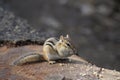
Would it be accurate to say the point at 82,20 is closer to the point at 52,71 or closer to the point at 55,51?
the point at 55,51

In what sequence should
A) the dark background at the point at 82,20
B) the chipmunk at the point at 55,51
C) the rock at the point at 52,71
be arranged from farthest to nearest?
1. the dark background at the point at 82,20
2. the chipmunk at the point at 55,51
3. the rock at the point at 52,71

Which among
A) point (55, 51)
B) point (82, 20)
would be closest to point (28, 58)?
point (55, 51)

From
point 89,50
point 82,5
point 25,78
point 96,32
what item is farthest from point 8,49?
point 82,5

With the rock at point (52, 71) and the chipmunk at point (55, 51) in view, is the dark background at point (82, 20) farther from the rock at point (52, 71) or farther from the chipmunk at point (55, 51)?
the rock at point (52, 71)

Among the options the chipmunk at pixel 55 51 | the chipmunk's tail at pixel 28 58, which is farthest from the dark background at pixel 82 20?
the chipmunk's tail at pixel 28 58

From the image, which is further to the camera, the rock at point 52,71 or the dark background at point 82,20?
the dark background at point 82,20

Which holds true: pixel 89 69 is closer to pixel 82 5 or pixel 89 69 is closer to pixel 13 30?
pixel 13 30
